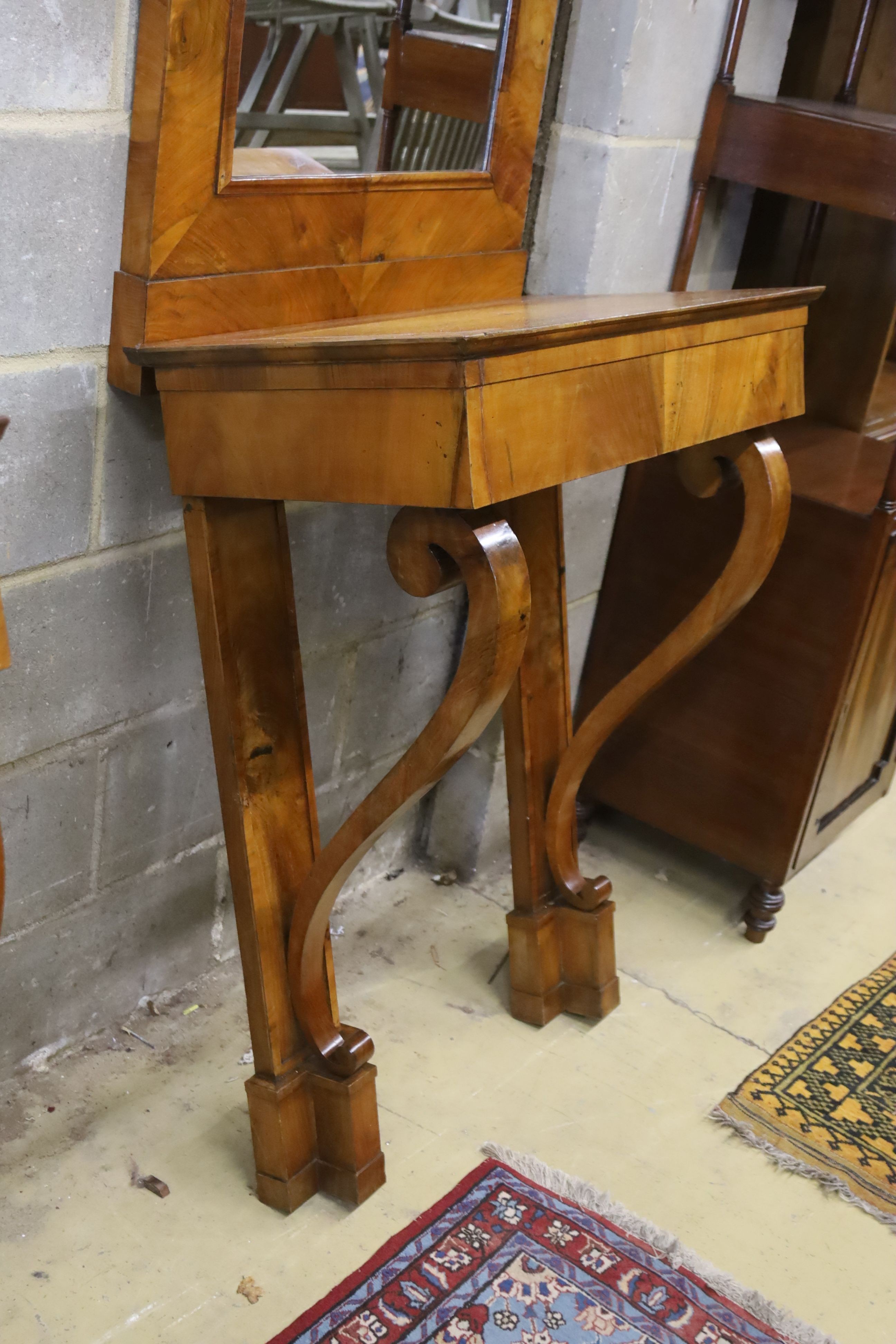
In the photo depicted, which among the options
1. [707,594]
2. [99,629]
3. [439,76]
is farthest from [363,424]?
[707,594]

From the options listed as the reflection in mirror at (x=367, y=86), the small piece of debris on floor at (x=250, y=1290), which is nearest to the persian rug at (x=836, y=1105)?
the small piece of debris on floor at (x=250, y=1290)

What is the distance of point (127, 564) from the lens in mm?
1557

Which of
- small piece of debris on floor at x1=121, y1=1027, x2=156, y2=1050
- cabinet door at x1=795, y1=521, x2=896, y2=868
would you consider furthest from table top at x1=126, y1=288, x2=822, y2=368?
small piece of debris on floor at x1=121, y1=1027, x2=156, y2=1050

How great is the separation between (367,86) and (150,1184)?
1371 mm

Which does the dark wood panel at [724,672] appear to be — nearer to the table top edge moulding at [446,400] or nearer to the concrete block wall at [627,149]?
the concrete block wall at [627,149]

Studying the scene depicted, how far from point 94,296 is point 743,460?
86 cm

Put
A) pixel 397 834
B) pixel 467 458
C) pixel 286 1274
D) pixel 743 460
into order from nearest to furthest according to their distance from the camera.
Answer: pixel 467 458 < pixel 286 1274 < pixel 743 460 < pixel 397 834

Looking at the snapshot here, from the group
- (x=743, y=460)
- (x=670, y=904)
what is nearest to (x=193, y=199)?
(x=743, y=460)

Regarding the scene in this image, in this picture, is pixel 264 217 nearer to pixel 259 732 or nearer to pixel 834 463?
pixel 259 732

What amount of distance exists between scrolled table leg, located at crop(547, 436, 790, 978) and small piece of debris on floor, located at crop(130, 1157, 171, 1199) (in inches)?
28.0

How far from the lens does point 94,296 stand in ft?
4.53

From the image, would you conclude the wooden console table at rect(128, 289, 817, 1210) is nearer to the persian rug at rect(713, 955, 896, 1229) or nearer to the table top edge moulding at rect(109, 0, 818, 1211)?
the table top edge moulding at rect(109, 0, 818, 1211)

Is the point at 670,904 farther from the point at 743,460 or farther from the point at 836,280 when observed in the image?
the point at 836,280

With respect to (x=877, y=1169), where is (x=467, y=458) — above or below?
above
